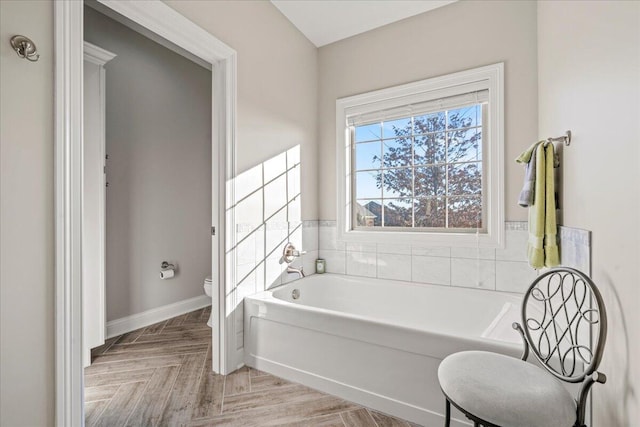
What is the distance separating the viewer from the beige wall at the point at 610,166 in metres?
0.94

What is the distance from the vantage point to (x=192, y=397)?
6.12ft

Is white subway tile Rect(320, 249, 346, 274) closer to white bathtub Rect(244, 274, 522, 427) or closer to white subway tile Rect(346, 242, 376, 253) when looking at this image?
white subway tile Rect(346, 242, 376, 253)

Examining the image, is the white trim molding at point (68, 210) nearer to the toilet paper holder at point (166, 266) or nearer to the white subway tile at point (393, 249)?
the toilet paper holder at point (166, 266)

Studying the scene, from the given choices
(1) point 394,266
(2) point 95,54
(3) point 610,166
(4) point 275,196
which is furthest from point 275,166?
(3) point 610,166

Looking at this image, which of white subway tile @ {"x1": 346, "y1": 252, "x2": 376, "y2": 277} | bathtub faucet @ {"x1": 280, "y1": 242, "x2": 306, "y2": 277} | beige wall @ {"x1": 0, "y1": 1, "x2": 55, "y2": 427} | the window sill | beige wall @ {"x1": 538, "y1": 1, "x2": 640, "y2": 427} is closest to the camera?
beige wall @ {"x1": 538, "y1": 1, "x2": 640, "y2": 427}

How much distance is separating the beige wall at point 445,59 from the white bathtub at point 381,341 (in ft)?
2.67

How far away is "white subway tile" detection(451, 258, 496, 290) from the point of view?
2.38 metres

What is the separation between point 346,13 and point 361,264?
2.22 meters

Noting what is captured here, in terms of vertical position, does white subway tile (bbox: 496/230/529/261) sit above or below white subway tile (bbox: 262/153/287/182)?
below

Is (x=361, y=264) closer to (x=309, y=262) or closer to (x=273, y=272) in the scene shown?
(x=309, y=262)

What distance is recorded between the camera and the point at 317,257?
10.3 ft

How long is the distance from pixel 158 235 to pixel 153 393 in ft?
5.34

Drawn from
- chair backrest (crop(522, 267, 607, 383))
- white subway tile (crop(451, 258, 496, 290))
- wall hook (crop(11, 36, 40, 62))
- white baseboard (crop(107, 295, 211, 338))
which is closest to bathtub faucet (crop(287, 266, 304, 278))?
white subway tile (crop(451, 258, 496, 290))

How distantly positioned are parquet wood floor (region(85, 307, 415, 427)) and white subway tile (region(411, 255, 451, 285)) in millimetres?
1186
